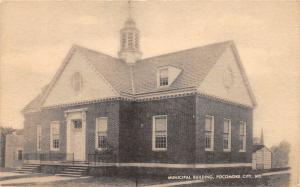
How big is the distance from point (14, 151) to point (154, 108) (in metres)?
9.40

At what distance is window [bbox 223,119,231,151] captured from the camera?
66.1 ft

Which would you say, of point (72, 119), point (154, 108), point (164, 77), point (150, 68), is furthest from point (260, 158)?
point (72, 119)

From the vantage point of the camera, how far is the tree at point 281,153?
15625mm

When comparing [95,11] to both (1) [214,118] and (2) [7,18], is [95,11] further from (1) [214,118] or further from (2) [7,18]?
(1) [214,118]

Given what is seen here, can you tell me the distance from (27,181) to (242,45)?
29.3 ft

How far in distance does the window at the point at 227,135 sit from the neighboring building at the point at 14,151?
11.2m

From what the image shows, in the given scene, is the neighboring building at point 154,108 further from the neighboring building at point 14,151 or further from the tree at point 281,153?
the neighboring building at point 14,151

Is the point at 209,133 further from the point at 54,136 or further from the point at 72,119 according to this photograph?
the point at 54,136

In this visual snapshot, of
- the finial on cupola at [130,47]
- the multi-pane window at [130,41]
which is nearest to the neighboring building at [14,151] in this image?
the finial on cupola at [130,47]

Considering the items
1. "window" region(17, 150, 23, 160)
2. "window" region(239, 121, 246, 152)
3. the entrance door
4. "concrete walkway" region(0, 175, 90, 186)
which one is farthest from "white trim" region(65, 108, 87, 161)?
"window" region(239, 121, 246, 152)

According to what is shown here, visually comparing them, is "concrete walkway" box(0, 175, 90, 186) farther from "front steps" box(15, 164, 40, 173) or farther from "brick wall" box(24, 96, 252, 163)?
"front steps" box(15, 164, 40, 173)

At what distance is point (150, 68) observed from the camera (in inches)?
848

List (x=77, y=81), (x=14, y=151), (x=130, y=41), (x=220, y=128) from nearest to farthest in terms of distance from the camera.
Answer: (x=220, y=128) → (x=77, y=81) → (x=130, y=41) → (x=14, y=151)

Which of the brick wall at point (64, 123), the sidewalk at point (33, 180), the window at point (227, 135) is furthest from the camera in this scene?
the window at point (227, 135)
